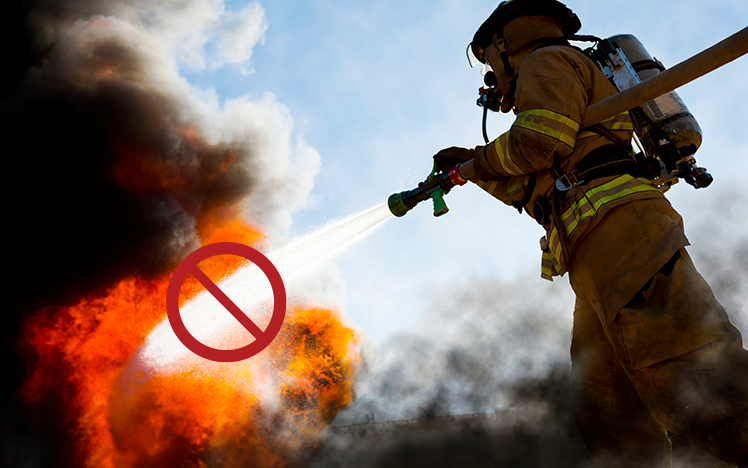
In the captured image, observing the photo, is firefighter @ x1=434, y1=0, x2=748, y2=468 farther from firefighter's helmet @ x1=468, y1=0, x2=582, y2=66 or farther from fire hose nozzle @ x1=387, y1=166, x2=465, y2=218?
fire hose nozzle @ x1=387, y1=166, x2=465, y2=218

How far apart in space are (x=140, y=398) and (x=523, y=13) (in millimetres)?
9833

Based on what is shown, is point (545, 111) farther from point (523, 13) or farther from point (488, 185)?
point (523, 13)

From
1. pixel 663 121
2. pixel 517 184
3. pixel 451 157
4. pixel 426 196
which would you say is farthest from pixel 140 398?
pixel 663 121

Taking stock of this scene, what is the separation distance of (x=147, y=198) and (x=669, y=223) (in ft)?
36.1

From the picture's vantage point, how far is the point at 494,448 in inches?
225

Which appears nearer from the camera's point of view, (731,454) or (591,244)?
(731,454)

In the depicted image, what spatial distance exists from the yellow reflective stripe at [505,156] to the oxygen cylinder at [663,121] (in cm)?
92

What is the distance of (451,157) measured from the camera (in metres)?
3.10

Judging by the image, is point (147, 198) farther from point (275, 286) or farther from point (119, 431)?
point (275, 286)

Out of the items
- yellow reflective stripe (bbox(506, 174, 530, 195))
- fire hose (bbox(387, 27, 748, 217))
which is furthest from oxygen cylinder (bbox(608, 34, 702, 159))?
yellow reflective stripe (bbox(506, 174, 530, 195))

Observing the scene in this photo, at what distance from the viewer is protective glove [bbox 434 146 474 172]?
307cm

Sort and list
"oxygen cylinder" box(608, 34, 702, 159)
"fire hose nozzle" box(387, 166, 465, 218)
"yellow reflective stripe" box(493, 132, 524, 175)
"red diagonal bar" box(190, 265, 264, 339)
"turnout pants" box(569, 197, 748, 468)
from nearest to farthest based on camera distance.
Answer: "turnout pants" box(569, 197, 748, 468), "yellow reflective stripe" box(493, 132, 524, 175), "oxygen cylinder" box(608, 34, 702, 159), "fire hose nozzle" box(387, 166, 465, 218), "red diagonal bar" box(190, 265, 264, 339)

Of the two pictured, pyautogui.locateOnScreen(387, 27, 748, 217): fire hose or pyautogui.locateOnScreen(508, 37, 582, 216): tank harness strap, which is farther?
pyautogui.locateOnScreen(508, 37, 582, 216): tank harness strap

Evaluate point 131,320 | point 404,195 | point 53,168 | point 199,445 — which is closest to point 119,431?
point 199,445
